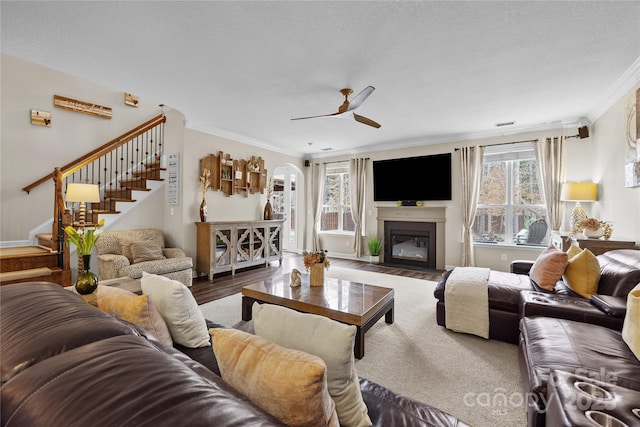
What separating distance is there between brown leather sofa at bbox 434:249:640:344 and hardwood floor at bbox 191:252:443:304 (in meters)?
2.10

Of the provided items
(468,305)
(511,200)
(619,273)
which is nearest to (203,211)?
(468,305)

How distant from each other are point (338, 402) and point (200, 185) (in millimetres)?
4590

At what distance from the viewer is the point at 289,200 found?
24.7ft

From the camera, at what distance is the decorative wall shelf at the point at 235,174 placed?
16.4 feet

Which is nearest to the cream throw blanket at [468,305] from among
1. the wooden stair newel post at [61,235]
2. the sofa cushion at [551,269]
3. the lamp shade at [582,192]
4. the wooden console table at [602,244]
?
the sofa cushion at [551,269]

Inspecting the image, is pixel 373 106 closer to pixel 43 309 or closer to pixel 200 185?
pixel 200 185

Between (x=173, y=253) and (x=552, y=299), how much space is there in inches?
185

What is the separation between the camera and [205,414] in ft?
1.65

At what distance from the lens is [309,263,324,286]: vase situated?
2.94 meters

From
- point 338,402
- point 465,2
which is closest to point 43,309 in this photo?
point 338,402

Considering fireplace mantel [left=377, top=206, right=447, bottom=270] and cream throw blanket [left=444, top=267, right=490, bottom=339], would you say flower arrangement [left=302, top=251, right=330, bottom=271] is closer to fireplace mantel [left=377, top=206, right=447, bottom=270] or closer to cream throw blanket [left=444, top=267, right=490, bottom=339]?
cream throw blanket [left=444, top=267, right=490, bottom=339]

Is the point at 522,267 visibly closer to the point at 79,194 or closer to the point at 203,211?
the point at 203,211

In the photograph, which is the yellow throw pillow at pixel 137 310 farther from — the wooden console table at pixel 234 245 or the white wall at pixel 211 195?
the white wall at pixel 211 195

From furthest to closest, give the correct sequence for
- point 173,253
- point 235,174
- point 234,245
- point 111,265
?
point 235,174
point 234,245
point 173,253
point 111,265
